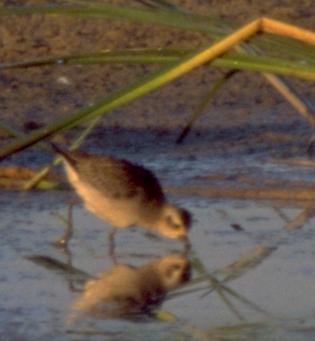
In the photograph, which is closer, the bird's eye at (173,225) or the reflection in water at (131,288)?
the reflection in water at (131,288)

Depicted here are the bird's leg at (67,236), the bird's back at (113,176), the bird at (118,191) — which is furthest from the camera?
the bird's back at (113,176)

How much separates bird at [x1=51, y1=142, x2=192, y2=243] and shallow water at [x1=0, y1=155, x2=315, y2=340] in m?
0.09

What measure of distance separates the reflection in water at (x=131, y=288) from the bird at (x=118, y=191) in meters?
0.65

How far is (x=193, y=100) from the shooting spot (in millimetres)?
9719

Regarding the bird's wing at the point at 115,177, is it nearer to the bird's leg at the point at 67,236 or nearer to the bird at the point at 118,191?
the bird at the point at 118,191

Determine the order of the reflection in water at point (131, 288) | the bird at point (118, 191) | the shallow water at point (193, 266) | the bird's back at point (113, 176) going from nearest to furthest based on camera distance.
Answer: the shallow water at point (193, 266)
the reflection in water at point (131, 288)
the bird at point (118, 191)
the bird's back at point (113, 176)

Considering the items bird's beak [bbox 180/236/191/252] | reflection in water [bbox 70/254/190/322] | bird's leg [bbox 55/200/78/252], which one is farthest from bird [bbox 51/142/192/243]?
reflection in water [bbox 70/254/190/322]

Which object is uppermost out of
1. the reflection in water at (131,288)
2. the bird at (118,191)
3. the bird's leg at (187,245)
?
the bird at (118,191)

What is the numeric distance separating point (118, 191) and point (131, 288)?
1.54m

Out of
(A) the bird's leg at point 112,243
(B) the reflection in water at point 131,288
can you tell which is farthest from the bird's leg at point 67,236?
(B) the reflection in water at point 131,288

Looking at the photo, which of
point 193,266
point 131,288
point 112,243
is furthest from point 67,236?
point 131,288

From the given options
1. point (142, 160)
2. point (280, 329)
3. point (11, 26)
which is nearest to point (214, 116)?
point (142, 160)

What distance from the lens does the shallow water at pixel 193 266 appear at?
5.23 m

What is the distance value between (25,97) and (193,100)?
1.02 m
